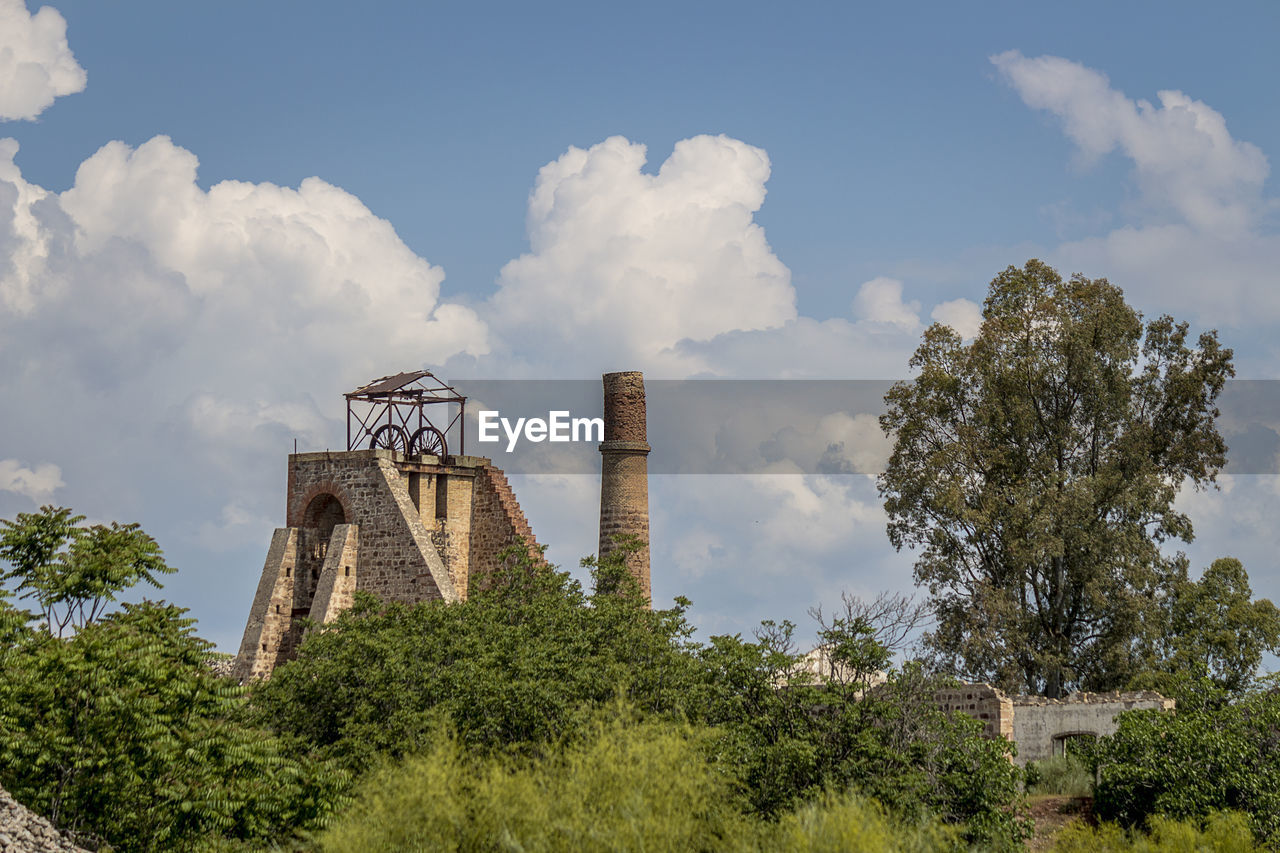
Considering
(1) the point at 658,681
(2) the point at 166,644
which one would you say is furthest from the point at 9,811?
(1) the point at 658,681

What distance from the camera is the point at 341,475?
29.8 meters

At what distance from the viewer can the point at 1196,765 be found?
2095 centimetres

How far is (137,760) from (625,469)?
1437 cm

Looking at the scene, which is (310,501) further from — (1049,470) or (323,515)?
(1049,470)

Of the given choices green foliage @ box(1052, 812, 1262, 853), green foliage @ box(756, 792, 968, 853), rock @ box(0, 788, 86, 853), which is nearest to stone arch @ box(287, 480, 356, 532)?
rock @ box(0, 788, 86, 853)

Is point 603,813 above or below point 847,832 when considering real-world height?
above

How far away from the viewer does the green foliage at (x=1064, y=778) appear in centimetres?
2344

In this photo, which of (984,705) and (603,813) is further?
(984,705)

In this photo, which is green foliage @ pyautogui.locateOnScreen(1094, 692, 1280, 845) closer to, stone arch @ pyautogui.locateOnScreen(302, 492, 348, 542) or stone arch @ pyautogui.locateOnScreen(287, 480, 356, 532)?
stone arch @ pyautogui.locateOnScreen(287, 480, 356, 532)

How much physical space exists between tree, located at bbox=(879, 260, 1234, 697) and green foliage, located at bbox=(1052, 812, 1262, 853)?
1088cm

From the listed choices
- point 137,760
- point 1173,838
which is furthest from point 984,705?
point 137,760

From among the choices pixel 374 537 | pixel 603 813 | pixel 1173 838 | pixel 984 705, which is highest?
pixel 374 537

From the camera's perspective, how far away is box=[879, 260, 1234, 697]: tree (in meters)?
31.2

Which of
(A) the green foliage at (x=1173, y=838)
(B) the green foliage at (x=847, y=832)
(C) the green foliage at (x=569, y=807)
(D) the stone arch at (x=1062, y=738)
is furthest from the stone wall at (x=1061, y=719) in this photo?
(C) the green foliage at (x=569, y=807)
